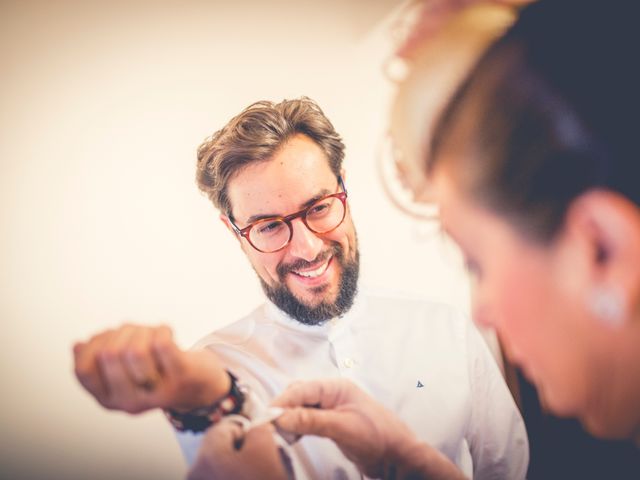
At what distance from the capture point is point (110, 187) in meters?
0.69

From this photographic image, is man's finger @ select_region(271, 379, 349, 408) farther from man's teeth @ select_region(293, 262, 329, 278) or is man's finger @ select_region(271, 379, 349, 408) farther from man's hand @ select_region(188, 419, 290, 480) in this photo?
man's teeth @ select_region(293, 262, 329, 278)

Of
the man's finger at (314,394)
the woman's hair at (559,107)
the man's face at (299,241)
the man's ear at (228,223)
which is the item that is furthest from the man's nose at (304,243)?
the woman's hair at (559,107)

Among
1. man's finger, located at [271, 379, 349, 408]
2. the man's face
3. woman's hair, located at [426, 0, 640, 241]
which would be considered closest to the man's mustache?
the man's face

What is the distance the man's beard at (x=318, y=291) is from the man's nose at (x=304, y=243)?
0.8 inches

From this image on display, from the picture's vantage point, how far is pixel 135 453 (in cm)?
72

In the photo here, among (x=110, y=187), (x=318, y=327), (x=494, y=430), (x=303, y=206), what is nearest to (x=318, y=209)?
(x=303, y=206)

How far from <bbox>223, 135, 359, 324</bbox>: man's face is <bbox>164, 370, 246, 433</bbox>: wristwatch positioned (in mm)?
273

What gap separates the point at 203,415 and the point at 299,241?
37 centimetres

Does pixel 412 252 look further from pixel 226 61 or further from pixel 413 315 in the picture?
pixel 226 61

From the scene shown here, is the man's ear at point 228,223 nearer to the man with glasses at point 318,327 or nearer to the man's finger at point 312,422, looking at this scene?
the man with glasses at point 318,327

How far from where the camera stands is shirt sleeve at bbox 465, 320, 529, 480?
83cm

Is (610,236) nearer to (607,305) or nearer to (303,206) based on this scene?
(607,305)

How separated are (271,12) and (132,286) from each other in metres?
0.64

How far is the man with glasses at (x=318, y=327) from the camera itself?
0.74 meters
